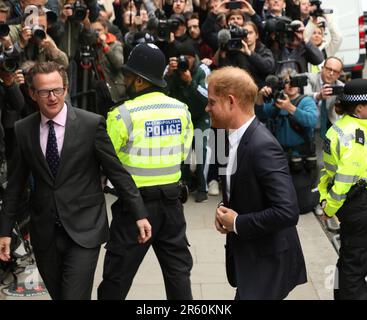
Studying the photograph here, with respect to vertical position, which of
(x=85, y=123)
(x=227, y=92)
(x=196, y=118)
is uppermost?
(x=227, y=92)

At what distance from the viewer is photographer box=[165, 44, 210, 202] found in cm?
880

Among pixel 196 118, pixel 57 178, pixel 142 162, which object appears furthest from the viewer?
pixel 196 118

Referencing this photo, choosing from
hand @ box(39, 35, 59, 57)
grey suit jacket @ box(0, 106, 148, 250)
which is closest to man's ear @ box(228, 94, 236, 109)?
grey suit jacket @ box(0, 106, 148, 250)

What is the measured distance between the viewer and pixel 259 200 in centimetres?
407

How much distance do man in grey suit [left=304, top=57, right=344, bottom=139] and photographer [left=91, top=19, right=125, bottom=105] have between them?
2154 millimetres

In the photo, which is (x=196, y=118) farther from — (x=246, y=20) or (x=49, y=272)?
(x=49, y=272)

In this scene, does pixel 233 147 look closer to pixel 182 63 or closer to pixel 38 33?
pixel 38 33

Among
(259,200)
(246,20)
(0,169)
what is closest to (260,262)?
(259,200)

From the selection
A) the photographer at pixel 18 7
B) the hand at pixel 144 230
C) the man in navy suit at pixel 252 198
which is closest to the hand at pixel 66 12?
the photographer at pixel 18 7

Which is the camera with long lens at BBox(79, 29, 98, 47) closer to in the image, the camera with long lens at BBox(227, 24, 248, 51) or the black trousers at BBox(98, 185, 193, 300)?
the camera with long lens at BBox(227, 24, 248, 51)

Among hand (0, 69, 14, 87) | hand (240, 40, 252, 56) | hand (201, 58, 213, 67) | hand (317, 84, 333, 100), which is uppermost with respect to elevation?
hand (0, 69, 14, 87)

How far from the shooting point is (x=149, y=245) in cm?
523

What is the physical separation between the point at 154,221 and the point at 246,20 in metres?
4.86

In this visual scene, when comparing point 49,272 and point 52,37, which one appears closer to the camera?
point 49,272
